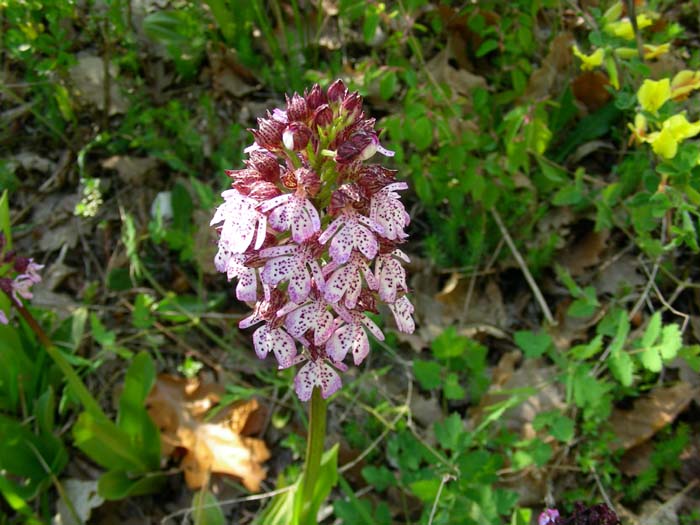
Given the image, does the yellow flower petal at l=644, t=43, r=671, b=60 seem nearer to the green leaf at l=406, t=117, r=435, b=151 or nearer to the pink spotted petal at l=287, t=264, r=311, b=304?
the green leaf at l=406, t=117, r=435, b=151

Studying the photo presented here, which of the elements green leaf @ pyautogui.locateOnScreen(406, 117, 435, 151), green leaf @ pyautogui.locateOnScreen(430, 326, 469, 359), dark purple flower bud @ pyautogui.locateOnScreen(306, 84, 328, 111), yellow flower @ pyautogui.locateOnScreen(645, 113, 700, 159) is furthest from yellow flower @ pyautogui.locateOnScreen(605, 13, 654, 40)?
dark purple flower bud @ pyautogui.locateOnScreen(306, 84, 328, 111)

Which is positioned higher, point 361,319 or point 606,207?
point 361,319

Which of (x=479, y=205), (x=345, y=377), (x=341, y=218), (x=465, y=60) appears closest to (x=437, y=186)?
(x=479, y=205)

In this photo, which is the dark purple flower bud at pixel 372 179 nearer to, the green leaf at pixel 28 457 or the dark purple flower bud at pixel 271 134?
the dark purple flower bud at pixel 271 134

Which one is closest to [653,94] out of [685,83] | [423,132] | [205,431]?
[685,83]

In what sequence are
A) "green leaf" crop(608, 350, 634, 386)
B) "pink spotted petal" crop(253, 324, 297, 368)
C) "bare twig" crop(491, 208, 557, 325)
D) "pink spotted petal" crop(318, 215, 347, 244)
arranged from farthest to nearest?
1. "bare twig" crop(491, 208, 557, 325)
2. "green leaf" crop(608, 350, 634, 386)
3. "pink spotted petal" crop(253, 324, 297, 368)
4. "pink spotted petal" crop(318, 215, 347, 244)

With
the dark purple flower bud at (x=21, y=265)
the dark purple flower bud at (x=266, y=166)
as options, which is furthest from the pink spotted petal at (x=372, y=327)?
the dark purple flower bud at (x=21, y=265)

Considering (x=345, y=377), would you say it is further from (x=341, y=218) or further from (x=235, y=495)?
(x=341, y=218)
